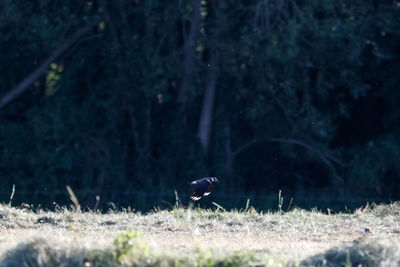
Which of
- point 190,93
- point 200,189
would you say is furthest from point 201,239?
point 190,93

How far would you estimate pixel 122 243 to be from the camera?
4.54 m

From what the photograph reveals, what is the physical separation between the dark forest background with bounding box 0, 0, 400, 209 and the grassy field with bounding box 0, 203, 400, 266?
525 centimetres

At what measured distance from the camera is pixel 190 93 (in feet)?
41.8

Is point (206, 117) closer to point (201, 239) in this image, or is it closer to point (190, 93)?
point (190, 93)

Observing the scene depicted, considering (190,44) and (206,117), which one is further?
(206,117)

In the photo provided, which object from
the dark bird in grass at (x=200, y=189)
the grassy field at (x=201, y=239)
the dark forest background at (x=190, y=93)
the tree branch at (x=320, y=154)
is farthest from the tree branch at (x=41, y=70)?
the dark bird in grass at (x=200, y=189)

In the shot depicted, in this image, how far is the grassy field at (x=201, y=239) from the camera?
4547mm

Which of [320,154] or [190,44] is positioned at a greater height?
[190,44]

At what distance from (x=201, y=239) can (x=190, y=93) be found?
24.4 ft

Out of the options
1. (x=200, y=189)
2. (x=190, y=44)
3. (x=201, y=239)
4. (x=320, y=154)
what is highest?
(x=190, y=44)

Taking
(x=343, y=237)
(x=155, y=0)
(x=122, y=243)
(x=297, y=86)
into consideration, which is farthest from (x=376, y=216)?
(x=155, y=0)

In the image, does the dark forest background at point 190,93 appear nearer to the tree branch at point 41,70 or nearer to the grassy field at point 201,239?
the tree branch at point 41,70

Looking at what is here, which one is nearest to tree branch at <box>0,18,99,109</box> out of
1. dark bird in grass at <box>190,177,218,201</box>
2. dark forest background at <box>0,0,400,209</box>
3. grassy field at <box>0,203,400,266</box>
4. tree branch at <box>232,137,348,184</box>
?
dark forest background at <box>0,0,400,209</box>

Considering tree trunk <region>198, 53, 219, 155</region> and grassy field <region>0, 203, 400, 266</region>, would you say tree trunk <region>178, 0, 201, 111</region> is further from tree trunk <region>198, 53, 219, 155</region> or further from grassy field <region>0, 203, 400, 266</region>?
grassy field <region>0, 203, 400, 266</region>
